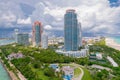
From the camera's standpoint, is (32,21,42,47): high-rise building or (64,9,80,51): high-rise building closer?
(64,9,80,51): high-rise building

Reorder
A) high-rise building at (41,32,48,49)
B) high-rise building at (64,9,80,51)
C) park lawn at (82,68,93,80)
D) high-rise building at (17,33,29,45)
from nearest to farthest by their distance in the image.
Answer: park lawn at (82,68,93,80) → high-rise building at (64,9,80,51) → high-rise building at (41,32,48,49) → high-rise building at (17,33,29,45)

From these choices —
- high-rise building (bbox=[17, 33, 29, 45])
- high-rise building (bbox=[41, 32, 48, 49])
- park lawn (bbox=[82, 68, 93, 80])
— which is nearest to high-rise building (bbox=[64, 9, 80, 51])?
high-rise building (bbox=[41, 32, 48, 49])

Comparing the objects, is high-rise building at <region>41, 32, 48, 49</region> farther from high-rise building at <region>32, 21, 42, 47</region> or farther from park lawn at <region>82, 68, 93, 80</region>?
park lawn at <region>82, 68, 93, 80</region>

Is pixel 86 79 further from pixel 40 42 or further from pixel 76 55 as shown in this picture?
pixel 40 42

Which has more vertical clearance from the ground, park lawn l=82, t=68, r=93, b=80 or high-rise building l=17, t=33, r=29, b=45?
high-rise building l=17, t=33, r=29, b=45

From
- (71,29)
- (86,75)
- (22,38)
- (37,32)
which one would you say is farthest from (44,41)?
(86,75)

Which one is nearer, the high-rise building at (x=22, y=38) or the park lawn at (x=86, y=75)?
the park lawn at (x=86, y=75)

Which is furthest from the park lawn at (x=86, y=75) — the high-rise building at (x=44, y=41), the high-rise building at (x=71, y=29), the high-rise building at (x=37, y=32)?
the high-rise building at (x=37, y=32)

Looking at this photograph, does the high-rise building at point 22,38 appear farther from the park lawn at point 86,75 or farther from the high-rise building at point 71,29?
the park lawn at point 86,75

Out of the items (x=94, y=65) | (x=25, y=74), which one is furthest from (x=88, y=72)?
(x=25, y=74)

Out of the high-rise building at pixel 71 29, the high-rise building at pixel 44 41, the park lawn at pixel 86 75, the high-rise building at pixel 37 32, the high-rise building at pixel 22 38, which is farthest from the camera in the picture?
the high-rise building at pixel 22 38

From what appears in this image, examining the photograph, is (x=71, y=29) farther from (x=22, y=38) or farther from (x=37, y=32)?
(x=22, y=38)
